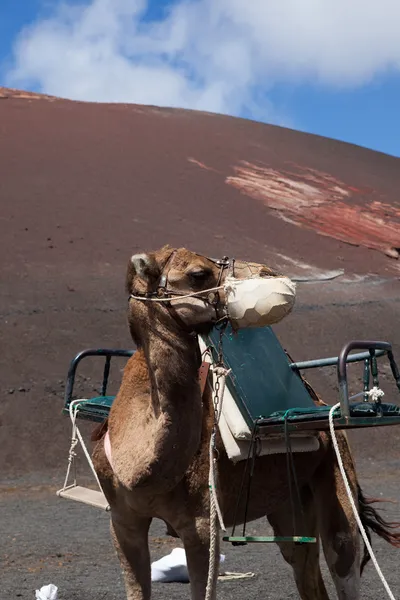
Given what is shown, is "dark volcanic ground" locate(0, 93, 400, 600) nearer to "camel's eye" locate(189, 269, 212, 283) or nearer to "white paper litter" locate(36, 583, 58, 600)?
"white paper litter" locate(36, 583, 58, 600)

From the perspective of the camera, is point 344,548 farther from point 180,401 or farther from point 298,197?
point 298,197

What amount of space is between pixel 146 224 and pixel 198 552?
21525mm

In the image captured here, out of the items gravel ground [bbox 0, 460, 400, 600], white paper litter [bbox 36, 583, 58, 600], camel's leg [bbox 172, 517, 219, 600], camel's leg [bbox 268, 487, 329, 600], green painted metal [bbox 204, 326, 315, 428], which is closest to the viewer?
camel's leg [bbox 172, 517, 219, 600]

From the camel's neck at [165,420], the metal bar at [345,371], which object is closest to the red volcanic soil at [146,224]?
the camel's neck at [165,420]

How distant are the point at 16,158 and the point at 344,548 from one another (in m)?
24.5

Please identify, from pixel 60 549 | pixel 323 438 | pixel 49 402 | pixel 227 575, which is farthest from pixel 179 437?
pixel 49 402

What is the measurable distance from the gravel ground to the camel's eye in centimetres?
361

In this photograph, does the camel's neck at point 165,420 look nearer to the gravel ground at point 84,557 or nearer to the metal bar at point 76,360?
the metal bar at point 76,360

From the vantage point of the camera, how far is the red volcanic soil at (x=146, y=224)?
17859 millimetres

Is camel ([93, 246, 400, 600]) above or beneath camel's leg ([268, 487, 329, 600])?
above

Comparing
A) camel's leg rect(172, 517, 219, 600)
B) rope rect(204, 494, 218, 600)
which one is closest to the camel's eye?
rope rect(204, 494, 218, 600)

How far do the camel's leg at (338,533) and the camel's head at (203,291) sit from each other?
5.01 feet

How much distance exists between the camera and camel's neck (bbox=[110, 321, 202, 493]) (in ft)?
12.9

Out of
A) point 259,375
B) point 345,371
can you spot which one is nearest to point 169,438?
point 345,371
